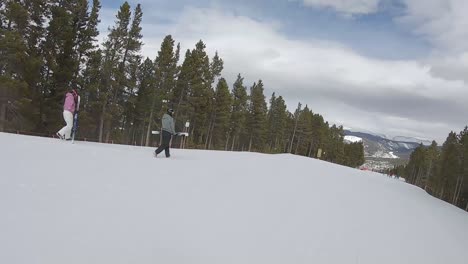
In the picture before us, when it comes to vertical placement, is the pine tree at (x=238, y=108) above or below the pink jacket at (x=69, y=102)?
above

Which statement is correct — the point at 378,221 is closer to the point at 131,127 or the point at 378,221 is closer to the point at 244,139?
the point at 131,127

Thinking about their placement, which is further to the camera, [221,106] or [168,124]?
[221,106]

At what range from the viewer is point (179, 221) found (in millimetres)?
5367

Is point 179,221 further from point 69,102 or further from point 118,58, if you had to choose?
point 118,58

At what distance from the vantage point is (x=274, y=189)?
913 centimetres

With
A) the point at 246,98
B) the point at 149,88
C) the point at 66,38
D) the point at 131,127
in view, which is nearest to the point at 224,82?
the point at 246,98

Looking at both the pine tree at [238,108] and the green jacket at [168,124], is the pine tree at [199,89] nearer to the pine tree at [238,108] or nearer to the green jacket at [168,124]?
the pine tree at [238,108]

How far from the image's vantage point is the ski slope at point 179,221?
4.19 m

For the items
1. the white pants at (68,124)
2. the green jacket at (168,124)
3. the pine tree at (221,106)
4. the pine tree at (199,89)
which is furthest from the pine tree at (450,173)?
the white pants at (68,124)

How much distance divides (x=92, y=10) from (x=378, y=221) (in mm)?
34418

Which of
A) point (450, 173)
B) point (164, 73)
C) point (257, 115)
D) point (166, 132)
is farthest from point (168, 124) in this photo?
point (450, 173)

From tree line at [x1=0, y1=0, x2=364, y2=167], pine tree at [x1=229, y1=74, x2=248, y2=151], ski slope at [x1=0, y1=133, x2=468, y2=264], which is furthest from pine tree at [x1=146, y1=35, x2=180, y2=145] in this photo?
ski slope at [x1=0, y1=133, x2=468, y2=264]

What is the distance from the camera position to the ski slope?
4.19 metres

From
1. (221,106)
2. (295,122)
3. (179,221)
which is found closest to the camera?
(179,221)
